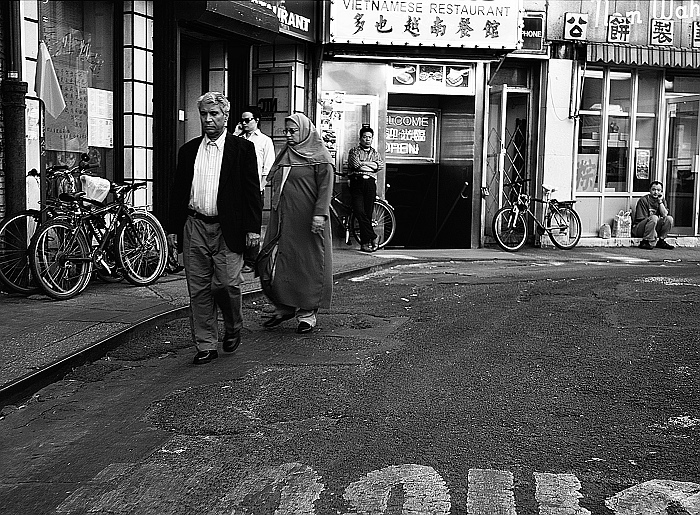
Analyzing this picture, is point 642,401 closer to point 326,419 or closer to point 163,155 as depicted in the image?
point 326,419

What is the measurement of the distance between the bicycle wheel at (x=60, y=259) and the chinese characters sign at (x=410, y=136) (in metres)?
8.57

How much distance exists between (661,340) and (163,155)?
678cm

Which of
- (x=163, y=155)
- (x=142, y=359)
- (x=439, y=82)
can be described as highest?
(x=439, y=82)

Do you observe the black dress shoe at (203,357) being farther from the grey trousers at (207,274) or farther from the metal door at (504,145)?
the metal door at (504,145)

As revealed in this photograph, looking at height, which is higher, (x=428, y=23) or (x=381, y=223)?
(x=428, y=23)

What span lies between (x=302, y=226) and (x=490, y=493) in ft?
15.1

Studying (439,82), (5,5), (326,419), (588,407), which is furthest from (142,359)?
(439,82)

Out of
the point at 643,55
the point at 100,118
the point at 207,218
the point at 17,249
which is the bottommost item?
the point at 17,249

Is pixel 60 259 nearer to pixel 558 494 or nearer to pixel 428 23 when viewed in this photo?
pixel 558 494

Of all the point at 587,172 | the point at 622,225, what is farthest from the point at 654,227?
the point at 587,172

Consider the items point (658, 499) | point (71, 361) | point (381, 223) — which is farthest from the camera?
point (381, 223)

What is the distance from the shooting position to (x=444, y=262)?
14.8 metres

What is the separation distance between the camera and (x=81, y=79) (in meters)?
11.2

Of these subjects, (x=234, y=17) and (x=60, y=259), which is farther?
(x=234, y=17)
